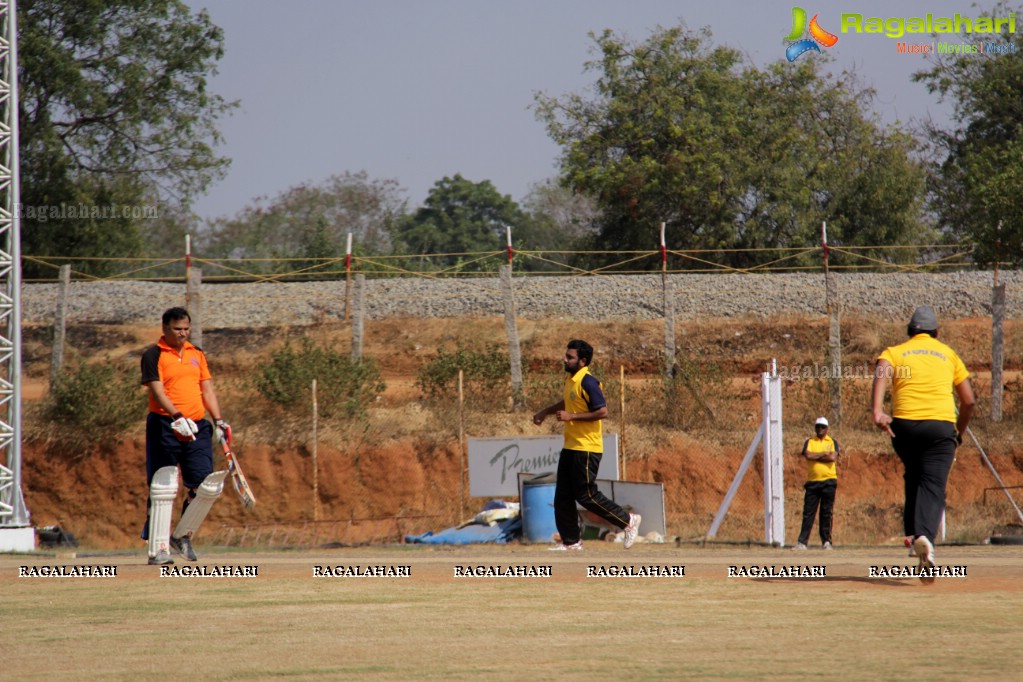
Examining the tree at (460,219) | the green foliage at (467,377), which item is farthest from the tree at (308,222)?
the green foliage at (467,377)

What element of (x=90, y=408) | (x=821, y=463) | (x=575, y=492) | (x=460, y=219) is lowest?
(x=821, y=463)

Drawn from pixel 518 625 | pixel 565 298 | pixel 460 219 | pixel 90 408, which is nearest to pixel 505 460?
pixel 90 408

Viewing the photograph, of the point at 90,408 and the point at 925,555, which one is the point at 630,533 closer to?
the point at 925,555

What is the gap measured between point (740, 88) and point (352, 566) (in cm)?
3309

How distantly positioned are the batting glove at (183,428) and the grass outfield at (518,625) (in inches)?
39.3

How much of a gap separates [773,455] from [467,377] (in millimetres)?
11014

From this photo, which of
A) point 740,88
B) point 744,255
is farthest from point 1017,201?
point 740,88

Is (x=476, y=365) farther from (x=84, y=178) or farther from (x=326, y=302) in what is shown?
(x=84, y=178)

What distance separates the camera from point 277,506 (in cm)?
2323

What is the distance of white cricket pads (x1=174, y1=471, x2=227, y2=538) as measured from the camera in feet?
32.0

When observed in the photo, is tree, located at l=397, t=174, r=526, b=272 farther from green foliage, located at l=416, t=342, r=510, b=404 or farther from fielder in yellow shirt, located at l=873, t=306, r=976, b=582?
fielder in yellow shirt, located at l=873, t=306, r=976, b=582

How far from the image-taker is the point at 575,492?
1127 centimetres

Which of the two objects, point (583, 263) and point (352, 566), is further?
point (583, 263)

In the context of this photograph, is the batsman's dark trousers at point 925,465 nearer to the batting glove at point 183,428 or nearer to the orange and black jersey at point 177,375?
the batting glove at point 183,428
